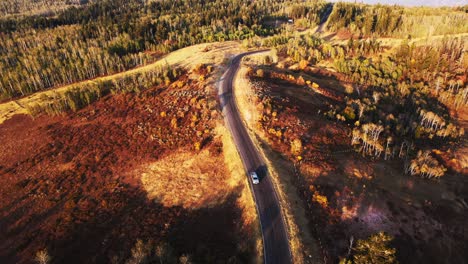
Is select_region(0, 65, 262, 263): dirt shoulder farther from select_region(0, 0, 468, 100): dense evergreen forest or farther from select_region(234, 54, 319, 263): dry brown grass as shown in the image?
select_region(0, 0, 468, 100): dense evergreen forest

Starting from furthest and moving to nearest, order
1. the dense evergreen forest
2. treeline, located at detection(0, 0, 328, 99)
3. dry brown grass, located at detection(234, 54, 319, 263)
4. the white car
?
the dense evergreen forest < treeline, located at detection(0, 0, 328, 99) < the white car < dry brown grass, located at detection(234, 54, 319, 263)

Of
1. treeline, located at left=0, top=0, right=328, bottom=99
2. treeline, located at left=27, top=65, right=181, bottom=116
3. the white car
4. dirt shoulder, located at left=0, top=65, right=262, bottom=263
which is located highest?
treeline, located at left=0, top=0, right=328, bottom=99

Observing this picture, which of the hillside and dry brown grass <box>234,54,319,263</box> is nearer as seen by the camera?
dry brown grass <box>234,54,319,263</box>

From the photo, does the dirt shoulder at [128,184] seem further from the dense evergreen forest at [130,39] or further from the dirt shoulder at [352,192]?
the dense evergreen forest at [130,39]

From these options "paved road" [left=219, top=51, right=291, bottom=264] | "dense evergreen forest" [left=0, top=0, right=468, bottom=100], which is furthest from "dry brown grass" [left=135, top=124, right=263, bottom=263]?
"dense evergreen forest" [left=0, top=0, right=468, bottom=100]

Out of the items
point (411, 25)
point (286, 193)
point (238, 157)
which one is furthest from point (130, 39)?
point (411, 25)

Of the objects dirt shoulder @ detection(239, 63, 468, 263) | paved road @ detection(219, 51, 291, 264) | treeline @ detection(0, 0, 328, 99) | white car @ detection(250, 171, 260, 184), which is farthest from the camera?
treeline @ detection(0, 0, 328, 99)

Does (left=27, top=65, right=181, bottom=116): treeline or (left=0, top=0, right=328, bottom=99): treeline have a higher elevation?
(left=0, top=0, right=328, bottom=99): treeline

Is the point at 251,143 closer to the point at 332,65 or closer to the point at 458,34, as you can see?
the point at 332,65
